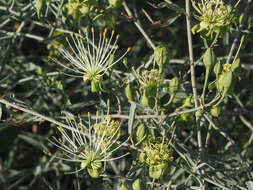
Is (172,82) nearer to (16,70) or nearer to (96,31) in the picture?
(96,31)

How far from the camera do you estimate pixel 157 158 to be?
120cm

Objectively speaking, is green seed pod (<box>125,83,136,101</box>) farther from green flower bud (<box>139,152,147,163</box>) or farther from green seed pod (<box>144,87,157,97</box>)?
green flower bud (<box>139,152,147,163</box>)

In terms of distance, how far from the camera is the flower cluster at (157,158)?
1.19 m

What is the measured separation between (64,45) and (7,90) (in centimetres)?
34

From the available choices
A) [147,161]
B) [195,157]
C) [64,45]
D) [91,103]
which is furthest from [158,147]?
[64,45]

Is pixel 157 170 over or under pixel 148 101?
under

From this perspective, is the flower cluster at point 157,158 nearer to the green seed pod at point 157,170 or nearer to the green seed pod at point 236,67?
the green seed pod at point 157,170

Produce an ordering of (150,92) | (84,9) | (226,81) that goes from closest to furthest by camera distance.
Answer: (226,81) → (150,92) → (84,9)

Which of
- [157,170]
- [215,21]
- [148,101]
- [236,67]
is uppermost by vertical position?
[215,21]

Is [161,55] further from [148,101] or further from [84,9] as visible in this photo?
[84,9]

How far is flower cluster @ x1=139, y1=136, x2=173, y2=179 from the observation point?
47.0 inches

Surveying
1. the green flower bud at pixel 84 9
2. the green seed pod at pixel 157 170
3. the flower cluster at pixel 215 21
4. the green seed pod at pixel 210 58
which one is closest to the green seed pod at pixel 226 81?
the green seed pod at pixel 210 58

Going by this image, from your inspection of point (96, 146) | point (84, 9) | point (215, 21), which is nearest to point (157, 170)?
point (96, 146)

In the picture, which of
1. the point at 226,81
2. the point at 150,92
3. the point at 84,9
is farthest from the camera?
the point at 84,9
